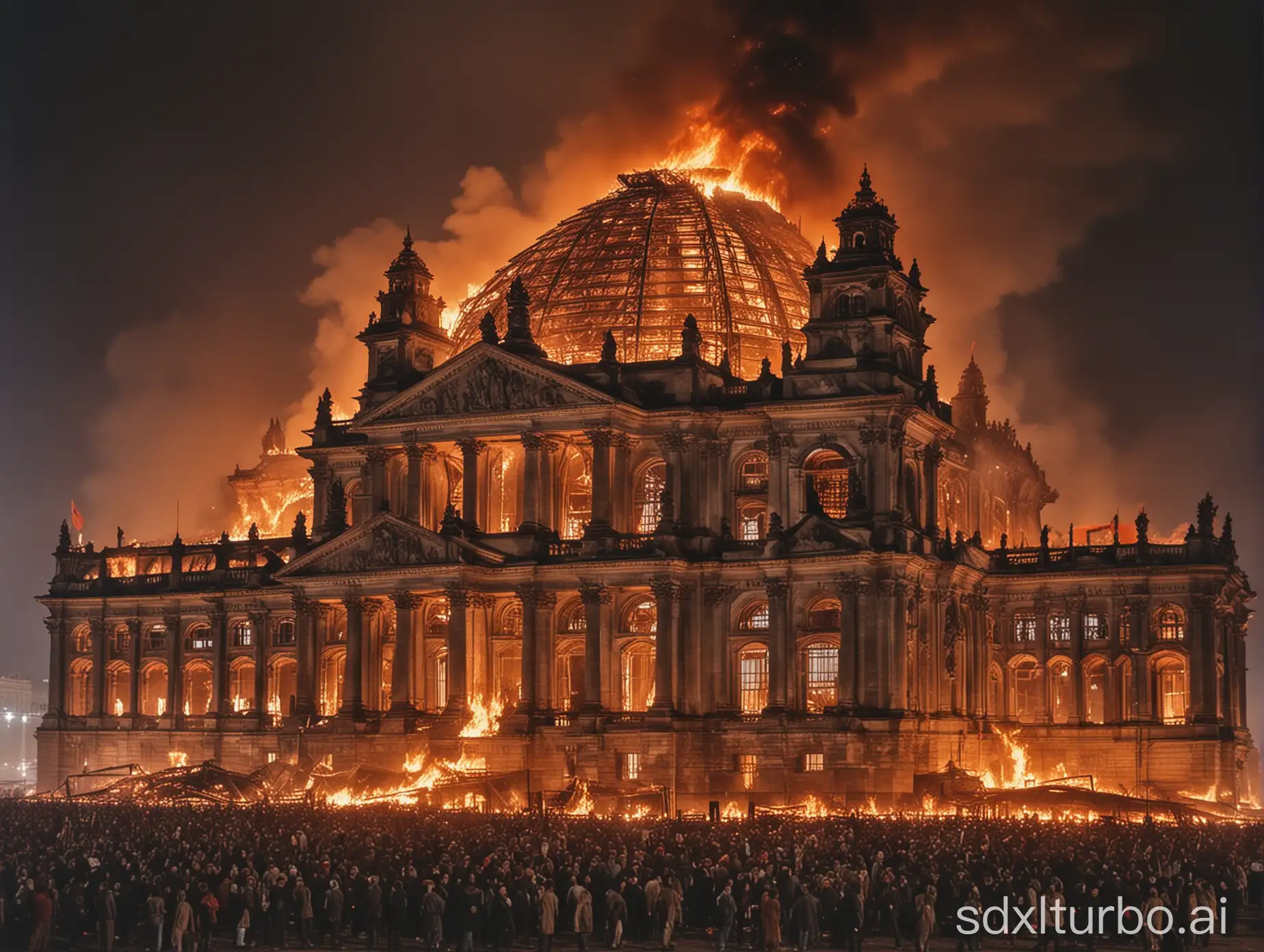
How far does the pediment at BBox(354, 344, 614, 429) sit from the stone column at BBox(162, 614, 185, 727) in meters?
19.9

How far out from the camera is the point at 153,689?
117 metres

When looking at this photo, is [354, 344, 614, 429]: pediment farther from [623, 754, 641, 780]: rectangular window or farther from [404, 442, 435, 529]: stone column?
[623, 754, 641, 780]: rectangular window


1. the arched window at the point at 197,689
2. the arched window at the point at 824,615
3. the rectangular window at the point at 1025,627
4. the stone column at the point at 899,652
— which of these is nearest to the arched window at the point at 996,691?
the rectangular window at the point at 1025,627

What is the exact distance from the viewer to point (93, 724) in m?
115

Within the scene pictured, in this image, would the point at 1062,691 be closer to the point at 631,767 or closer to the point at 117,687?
the point at 631,767

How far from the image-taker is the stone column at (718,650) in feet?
314

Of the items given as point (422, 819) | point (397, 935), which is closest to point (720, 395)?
point (422, 819)

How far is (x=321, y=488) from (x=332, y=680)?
32.4 ft

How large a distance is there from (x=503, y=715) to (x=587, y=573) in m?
7.46

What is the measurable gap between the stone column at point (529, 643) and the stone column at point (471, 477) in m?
4.27

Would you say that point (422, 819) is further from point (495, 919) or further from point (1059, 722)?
point (1059, 722)

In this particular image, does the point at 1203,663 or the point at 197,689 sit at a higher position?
the point at 1203,663

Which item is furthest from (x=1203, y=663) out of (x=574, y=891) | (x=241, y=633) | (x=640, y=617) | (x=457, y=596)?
(x=574, y=891)

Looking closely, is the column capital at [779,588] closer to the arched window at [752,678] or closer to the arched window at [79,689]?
the arched window at [752,678]
